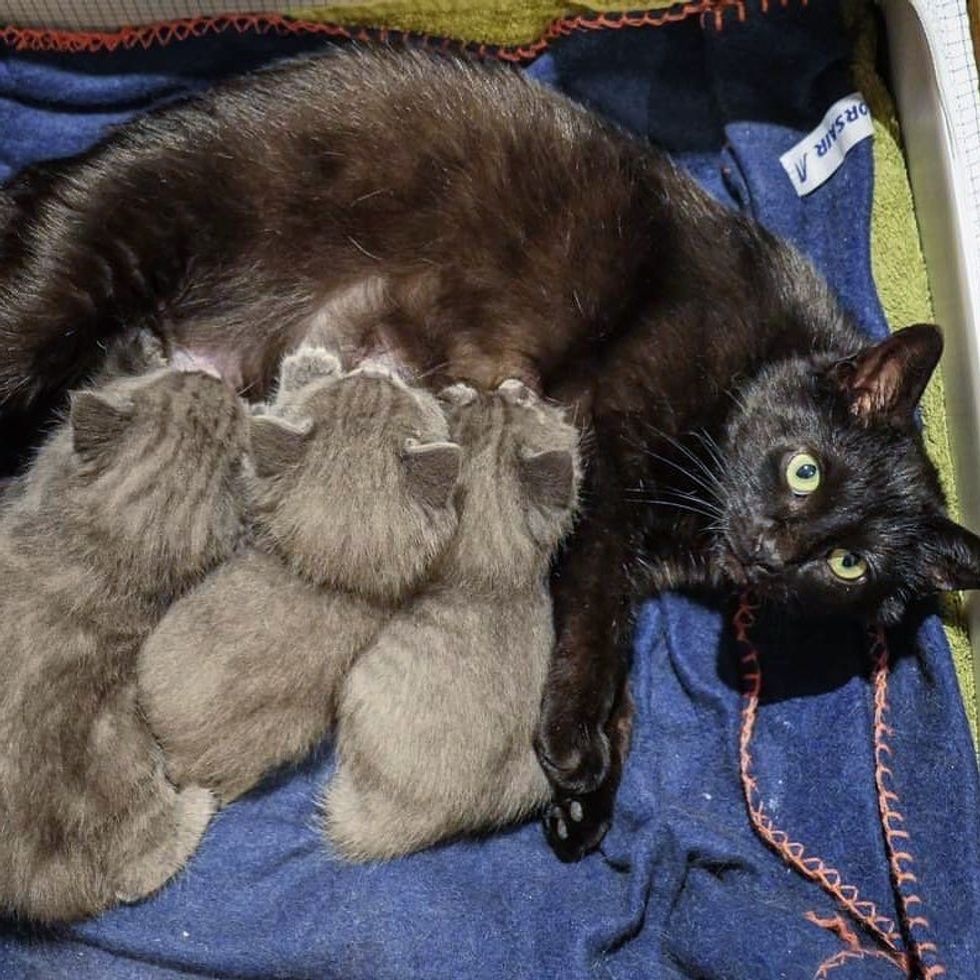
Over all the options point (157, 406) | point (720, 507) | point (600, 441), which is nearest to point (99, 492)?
point (157, 406)

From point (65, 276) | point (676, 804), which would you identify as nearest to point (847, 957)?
point (676, 804)

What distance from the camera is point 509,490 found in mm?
2070

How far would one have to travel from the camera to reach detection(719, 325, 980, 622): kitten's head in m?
2.13

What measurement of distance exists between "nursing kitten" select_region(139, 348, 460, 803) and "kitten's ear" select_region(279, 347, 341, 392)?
0.14m

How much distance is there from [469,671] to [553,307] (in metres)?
0.77

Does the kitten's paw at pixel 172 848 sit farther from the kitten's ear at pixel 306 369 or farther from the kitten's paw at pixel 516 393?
the kitten's paw at pixel 516 393

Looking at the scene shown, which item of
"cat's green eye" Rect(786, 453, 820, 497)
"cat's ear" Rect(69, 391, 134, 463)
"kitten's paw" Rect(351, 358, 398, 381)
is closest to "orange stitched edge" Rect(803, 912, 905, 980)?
"cat's green eye" Rect(786, 453, 820, 497)

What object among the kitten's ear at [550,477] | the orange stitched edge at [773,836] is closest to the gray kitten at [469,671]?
the kitten's ear at [550,477]

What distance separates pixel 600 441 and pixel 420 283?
48 cm

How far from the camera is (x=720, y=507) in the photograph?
2242 millimetres

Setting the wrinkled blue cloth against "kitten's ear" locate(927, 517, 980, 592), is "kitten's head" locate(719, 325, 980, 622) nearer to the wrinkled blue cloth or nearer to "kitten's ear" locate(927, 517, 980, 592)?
"kitten's ear" locate(927, 517, 980, 592)

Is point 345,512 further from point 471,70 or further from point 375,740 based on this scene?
point 471,70

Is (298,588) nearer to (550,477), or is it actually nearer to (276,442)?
(276,442)

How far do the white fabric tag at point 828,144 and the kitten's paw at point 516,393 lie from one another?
2.94 ft
